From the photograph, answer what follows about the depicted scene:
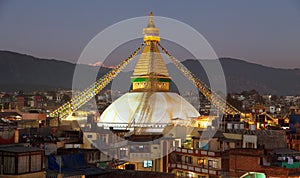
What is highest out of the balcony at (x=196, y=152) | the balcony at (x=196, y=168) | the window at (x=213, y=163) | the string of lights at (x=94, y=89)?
the string of lights at (x=94, y=89)

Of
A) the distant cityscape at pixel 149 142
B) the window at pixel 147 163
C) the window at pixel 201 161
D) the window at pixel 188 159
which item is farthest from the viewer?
the window at pixel 147 163

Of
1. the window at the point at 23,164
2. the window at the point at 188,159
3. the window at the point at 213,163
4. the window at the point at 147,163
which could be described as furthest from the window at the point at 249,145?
the window at the point at 23,164

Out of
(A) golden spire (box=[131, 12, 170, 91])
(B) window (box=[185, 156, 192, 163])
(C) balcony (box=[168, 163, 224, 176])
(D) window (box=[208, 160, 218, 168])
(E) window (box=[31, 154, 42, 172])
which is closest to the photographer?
(E) window (box=[31, 154, 42, 172])

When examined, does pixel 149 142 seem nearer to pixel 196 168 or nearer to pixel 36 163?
pixel 196 168

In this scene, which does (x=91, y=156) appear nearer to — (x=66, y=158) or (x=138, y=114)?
(x=66, y=158)

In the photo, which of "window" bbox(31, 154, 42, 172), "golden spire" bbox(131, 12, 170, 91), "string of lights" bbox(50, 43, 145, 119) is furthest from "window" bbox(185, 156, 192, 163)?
"string of lights" bbox(50, 43, 145, 119)

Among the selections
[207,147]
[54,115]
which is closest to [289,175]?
[207,147]

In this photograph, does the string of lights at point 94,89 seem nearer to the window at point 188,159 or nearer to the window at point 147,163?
the window at point 147,163

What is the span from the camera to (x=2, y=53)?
608ft

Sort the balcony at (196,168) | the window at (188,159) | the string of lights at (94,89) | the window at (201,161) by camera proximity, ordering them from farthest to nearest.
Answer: the string of lights at (94,89)
the window at (188,159)
the window at (201,161)
the balcony at (196,168)

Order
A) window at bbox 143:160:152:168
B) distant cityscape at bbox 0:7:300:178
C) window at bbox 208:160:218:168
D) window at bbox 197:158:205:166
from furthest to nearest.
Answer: window at bbox 143:160:152:168 < window at bbox 197:158:205:166 < window at bbox 208:160:218:168 < distant cityscape at bbox 0:7:300:178

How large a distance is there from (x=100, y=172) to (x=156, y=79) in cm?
2820

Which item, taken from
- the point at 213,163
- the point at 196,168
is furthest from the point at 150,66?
the point at 213,163

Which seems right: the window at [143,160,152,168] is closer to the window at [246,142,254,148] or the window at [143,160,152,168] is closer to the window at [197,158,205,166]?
the window at [197,158,205,166]
